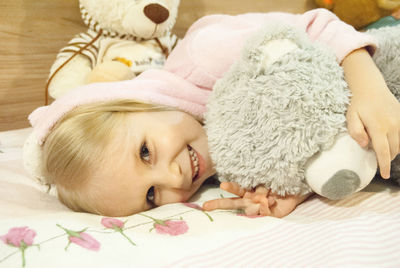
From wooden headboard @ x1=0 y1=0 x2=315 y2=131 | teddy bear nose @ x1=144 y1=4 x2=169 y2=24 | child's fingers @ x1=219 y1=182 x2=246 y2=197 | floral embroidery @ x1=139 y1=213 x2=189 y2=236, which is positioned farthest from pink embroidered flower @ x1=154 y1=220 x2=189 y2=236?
wooden headboard @ x1=0 y1=0 x2=315 y2=131

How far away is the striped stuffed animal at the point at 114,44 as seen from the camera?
35.3 inches

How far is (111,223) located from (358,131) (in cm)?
41

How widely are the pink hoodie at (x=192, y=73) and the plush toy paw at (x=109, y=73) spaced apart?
0.06m

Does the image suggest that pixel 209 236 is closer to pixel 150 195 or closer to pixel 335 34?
pixel 150 195

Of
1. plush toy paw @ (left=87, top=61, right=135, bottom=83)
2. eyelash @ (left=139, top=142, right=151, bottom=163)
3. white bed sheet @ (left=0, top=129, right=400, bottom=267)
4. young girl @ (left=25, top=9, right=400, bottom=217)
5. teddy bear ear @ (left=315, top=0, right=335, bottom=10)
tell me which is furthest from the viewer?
teddy bear ear @ (left=315, top=0, right=335, bottom=10)

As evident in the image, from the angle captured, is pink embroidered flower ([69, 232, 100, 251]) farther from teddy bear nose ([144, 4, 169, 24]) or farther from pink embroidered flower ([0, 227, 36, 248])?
teddy bear nose ([144, 4, 169, 24])

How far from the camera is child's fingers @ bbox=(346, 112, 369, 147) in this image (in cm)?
54

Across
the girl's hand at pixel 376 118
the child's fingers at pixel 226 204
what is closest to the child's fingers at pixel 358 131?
the girl's hand at pixel 376 118

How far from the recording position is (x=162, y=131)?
71 centimetres

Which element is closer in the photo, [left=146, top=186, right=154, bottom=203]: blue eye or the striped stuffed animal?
[left=146, top=186, right=154, bottom=203]: blue eye

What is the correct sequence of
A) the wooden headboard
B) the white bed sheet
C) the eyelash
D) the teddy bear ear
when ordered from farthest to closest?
the teddy bear ear
the wooden headboard
the eyelash
the white bed sheet

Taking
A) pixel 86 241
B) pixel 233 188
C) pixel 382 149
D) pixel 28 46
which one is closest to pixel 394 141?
pixel 382 149

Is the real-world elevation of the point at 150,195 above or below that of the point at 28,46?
below

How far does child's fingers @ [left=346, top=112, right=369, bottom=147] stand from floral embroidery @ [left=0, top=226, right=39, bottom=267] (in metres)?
0.49
